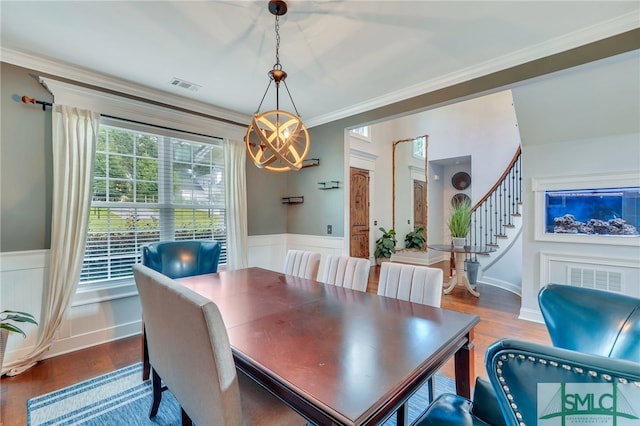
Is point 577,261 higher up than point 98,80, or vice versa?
point 98,80

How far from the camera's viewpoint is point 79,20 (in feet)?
6.49

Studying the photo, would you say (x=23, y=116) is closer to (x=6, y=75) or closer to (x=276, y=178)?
(x=6, y=75)

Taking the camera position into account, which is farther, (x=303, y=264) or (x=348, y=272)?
(x=303, y=264)

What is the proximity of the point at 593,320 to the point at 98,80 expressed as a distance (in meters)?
4.06

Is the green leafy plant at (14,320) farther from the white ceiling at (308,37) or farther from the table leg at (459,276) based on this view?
the table leg at (459,276)

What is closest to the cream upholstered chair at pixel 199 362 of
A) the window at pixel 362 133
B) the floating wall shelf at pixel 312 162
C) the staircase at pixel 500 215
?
the floating wall shelf at pixel 312 162

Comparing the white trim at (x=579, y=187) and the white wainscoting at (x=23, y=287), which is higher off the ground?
the white trim at (x=579, y=187)

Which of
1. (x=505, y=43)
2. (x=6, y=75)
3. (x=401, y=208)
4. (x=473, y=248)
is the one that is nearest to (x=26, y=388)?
(x=6, y=75)

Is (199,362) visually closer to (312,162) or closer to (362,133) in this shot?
(312,162)

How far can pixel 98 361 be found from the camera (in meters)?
2.45

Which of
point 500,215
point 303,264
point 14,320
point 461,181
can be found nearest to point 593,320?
point 303,264

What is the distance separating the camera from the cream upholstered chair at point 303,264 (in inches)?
96.2

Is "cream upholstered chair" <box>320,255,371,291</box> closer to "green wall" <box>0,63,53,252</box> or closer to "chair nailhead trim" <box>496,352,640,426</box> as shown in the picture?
"chair nailhead trim" <box>496,352,640,426</box>

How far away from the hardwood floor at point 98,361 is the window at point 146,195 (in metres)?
→ 0.68
